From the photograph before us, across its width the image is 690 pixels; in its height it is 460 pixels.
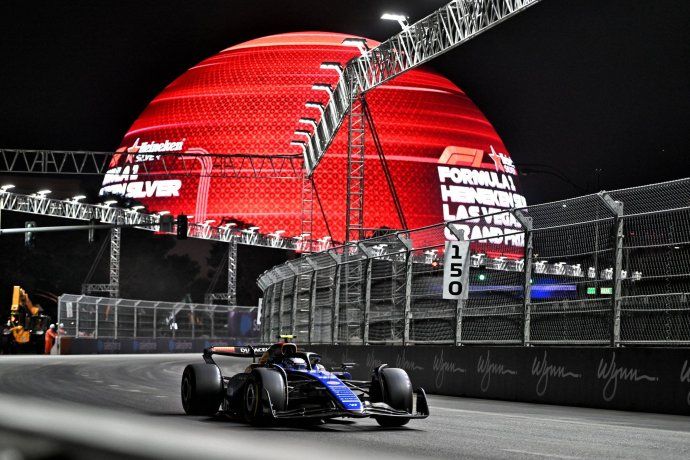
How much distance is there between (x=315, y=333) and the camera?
96.0 ft

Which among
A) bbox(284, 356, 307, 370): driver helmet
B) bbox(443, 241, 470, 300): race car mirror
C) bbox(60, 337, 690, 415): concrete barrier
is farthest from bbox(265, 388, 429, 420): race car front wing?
bbox(443, 241, 470, 300): race car mirror

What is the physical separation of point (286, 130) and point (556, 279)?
10530cm

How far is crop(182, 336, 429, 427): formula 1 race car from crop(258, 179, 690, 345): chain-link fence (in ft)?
15.3

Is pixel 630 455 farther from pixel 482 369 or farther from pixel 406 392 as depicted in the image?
pixel 482 369

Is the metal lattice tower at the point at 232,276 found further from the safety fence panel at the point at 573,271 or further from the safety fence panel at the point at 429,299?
the safety fence panel at the point at 573,271

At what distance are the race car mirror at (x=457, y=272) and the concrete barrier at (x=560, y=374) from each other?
0.99 metres

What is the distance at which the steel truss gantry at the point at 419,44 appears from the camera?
3127cm

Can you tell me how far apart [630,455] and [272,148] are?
11238 cm

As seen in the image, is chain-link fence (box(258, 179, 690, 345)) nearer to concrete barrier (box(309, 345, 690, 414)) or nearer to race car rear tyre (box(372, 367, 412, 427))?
concrete barrier (box(309, 345, 690, 414))

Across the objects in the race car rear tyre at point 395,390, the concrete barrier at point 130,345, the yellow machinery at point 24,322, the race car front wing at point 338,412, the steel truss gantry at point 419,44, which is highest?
the steel truss gantry at point 419,44

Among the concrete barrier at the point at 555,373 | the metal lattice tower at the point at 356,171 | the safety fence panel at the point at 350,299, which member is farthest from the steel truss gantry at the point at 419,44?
the concrete barrier at the point at 555,373

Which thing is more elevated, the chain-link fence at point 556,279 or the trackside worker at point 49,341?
the chain-link fence at point 556,279

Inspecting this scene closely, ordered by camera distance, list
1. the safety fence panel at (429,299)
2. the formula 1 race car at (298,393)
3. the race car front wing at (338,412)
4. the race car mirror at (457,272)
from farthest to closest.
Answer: the safety fence panel at (429,299) < the race car mirror at (457,272) < the formula 1 race car at (298,393) < the race car front wing at (338,412)

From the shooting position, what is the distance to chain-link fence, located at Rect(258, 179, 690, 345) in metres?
14.9
